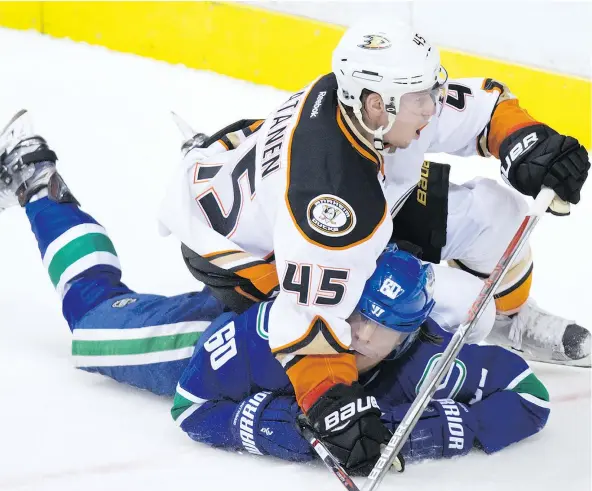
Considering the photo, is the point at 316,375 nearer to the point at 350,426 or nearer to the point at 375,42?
the point at 350,426

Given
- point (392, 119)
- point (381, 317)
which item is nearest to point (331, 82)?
point (392, 119)

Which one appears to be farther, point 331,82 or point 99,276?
point 99,276

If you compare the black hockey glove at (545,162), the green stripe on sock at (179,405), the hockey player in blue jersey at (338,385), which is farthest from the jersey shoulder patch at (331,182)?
the green stripe on sock at (179,405)

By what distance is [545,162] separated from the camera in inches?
100

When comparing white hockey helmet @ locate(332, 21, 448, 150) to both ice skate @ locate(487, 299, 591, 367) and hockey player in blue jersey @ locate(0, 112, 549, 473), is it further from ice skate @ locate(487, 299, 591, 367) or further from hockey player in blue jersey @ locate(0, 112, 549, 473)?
ice skate @ locate(487, 299, 591, 367)

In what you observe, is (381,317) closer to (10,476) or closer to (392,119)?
(392,119)

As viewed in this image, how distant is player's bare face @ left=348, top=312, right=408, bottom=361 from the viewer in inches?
93.4

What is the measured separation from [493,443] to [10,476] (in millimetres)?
924

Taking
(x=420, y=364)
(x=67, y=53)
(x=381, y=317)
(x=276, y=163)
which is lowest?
(x=67, y=53)

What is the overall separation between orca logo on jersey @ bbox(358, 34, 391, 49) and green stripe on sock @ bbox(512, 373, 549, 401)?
2.34 ft

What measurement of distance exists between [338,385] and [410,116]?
544 millimetres

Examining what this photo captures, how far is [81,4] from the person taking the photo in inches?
197

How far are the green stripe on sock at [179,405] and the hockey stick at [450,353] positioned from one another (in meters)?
0.45

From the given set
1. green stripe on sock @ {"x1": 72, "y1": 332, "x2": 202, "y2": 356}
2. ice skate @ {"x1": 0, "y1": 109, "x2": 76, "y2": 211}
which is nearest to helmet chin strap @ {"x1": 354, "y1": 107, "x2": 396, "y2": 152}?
green stripe on sock @ {"x1": 72, "y1": 332, "x2": 202, "y2": 356}
